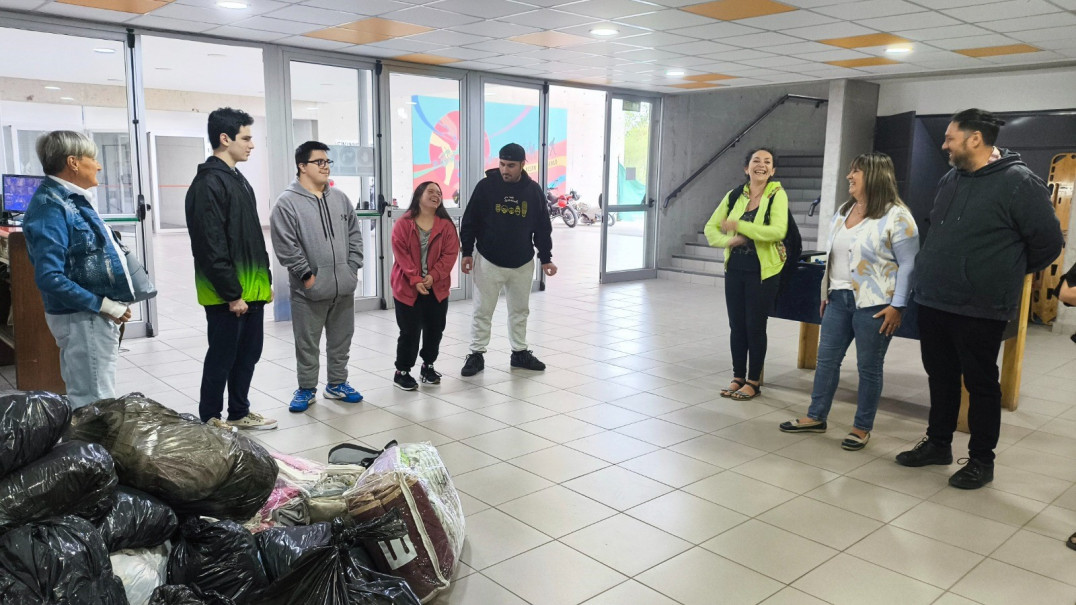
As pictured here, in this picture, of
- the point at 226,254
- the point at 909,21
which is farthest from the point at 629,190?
the point at 226,254

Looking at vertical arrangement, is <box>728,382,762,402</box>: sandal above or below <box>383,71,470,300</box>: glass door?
below

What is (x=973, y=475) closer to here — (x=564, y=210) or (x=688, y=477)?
(x=688, y=477)

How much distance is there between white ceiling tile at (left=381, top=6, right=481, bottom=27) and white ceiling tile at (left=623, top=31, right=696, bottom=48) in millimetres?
1399

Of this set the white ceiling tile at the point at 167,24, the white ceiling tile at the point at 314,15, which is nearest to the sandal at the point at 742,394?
the white ceiling tile at the point at 314,15

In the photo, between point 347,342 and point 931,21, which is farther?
point 931,21

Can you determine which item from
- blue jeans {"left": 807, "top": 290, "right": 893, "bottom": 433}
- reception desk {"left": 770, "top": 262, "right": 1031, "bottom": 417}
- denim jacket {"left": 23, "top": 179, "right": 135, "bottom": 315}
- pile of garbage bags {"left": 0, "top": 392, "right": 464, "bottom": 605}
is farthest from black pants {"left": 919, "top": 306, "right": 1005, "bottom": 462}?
denim jacket {"left": 23, "top": 179, "right": 135, "bottom": 315}

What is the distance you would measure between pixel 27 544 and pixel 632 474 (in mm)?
2439

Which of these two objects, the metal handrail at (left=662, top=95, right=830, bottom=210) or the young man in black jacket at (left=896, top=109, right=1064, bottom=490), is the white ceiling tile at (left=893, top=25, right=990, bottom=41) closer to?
the young man in black jacket at (left=896, top=109, right=1064, bottom=490)

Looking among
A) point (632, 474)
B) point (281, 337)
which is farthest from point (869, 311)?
point (281, 337)

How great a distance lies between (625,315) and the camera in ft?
25.5

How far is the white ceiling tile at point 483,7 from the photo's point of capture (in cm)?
511

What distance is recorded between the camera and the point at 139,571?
1.99 meters

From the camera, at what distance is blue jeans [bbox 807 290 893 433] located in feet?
12.6

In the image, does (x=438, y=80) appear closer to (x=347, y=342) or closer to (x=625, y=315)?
(x=625, y=315)
